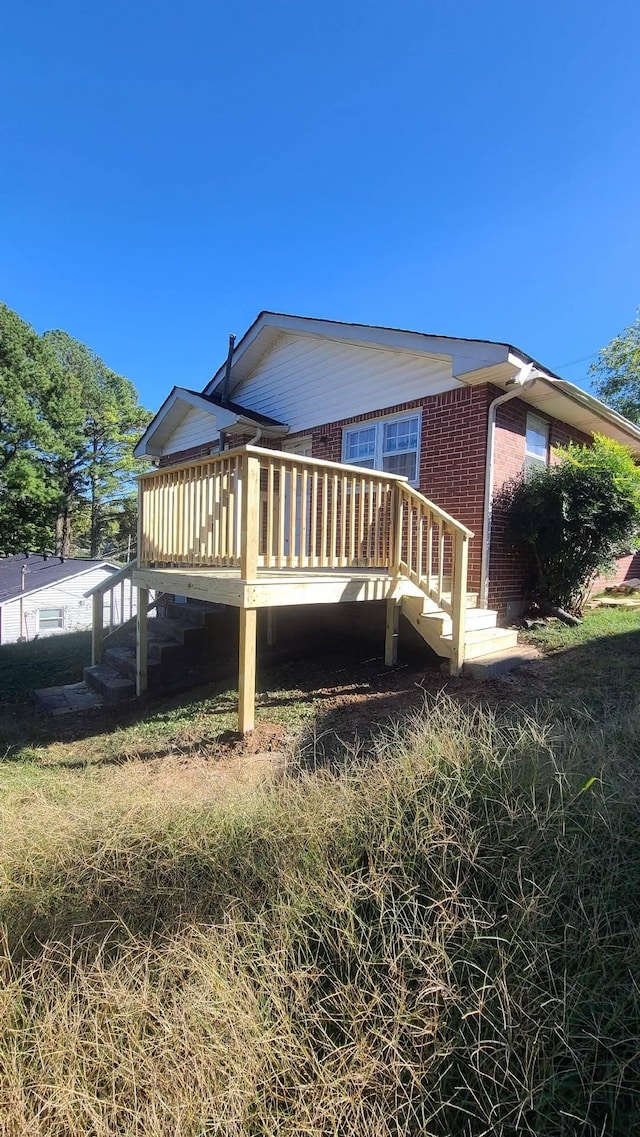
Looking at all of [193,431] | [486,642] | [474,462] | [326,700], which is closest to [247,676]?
[326,700]

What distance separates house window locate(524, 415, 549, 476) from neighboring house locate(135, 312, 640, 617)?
3 centimetres

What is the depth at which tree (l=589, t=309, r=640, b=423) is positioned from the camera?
22.7 meters

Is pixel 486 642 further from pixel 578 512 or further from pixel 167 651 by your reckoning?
pixel 167 651

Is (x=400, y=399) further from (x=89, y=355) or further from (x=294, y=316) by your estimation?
(x=89, y=355)

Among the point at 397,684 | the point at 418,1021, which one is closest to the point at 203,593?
the point at 397,684

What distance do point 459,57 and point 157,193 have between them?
785 centimetres

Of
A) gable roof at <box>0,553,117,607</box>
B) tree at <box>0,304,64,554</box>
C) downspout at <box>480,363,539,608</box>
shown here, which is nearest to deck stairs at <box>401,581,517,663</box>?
downspout at <box>480,363,539,608</box>

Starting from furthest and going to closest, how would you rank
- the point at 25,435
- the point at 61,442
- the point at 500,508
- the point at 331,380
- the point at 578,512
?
the point at 61,442 → the point at 25,435 → the point at 331,380 → the point at 500,508 → the point at 578,512

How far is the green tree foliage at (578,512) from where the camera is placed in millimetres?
→ 6691

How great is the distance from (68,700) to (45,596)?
17.2 meters

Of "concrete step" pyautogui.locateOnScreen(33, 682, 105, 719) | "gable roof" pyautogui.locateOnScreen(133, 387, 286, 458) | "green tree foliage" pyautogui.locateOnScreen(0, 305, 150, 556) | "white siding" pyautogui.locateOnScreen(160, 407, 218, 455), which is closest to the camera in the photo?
"concrete step" pyautogui.locateOnScreen(33, 682, 105, 719)

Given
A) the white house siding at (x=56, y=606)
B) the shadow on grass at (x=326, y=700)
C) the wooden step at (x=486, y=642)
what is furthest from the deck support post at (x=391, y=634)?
the white house siding at (x=56, y=606)

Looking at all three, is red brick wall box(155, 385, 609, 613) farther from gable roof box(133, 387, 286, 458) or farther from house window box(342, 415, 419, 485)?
gable roof box(133, 387, 286, 458)

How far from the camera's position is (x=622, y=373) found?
945 inches
